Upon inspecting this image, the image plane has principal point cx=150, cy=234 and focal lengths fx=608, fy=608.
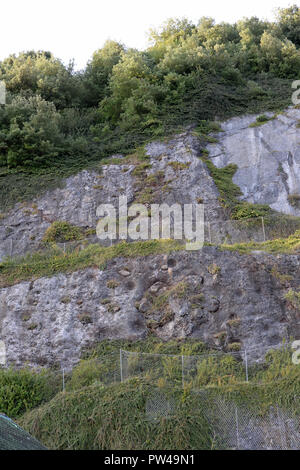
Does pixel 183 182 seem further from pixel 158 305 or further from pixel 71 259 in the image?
pixel 158 305

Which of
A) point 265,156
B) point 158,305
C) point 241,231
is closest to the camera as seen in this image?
point 158,305

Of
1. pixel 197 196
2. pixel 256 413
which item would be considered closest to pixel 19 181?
pixel 197 196

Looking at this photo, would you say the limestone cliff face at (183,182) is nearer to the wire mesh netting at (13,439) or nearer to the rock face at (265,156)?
the rock face at (265,156)

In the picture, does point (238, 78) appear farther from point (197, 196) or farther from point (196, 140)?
point (197, 196)

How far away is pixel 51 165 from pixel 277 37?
17.7 meters

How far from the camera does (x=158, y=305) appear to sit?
18688 mm

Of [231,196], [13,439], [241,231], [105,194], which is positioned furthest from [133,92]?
[13,439]

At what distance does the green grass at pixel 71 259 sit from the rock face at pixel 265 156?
641cm

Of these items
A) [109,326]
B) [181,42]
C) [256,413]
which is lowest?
[256,413]

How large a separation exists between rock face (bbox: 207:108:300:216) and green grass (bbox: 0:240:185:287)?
252 inches

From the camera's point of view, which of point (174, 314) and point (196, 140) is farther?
point (196, 140)

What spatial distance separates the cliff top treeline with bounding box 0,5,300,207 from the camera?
2812cm

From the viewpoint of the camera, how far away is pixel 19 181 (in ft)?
88.7

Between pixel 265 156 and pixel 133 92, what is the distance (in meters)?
7.76
